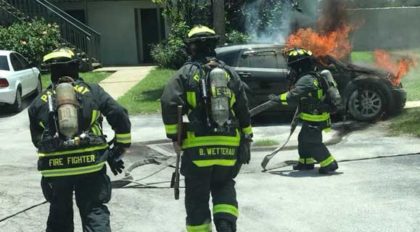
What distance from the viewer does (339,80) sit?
1112 centimetres

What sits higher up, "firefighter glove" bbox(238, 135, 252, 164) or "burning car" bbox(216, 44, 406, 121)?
"firefighter glove" bbox(238, 135, 252, 164)

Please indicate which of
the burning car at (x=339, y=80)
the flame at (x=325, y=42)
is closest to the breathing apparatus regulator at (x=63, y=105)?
the burning car at (x=339, y=80)

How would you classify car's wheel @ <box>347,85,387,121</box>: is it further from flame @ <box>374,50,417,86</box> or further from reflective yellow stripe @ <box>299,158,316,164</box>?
reflective yellow stripe @ <box>299,158,316,164</box>

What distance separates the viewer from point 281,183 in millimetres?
7020

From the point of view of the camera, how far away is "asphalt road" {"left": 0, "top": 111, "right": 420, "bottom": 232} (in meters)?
5.53

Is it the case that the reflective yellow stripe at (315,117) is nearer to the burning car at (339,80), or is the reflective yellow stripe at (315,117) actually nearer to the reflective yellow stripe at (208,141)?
the reflective yellow stripe at (208,141)

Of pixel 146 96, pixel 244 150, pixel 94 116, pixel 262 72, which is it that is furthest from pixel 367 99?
pixel 94 116

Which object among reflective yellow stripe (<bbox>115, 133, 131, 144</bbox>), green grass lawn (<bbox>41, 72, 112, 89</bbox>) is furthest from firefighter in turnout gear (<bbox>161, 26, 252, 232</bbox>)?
green grass lawn (<bbox>41, 72, 112, 89</bbox>)

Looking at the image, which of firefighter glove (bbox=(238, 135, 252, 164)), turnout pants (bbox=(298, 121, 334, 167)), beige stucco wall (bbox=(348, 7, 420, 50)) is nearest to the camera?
firefighter glove (bbox=(238, 135, 252, 164))

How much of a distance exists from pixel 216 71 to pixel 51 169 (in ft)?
4.22

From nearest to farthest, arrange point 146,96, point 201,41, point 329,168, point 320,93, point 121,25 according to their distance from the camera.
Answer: point 201,41 < point 329,168 < point 320,93 < point 146,96 < point 121,25

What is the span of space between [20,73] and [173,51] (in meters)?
6.41

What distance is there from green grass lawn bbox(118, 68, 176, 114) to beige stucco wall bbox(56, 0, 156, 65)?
456 centimetres

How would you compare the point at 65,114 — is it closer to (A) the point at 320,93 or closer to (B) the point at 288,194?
(B) the point at 288,194
